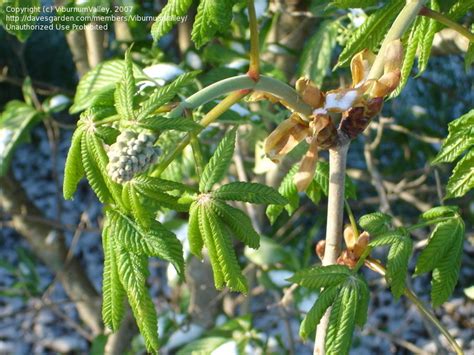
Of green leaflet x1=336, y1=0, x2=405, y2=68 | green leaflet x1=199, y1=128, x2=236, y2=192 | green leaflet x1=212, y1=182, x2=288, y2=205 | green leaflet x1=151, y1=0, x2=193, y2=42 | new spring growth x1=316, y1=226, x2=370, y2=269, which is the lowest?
new spring growth x1=316, y1=226, x2=370, y2=269

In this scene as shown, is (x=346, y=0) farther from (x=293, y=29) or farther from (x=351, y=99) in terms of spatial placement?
(x=293, y=29)

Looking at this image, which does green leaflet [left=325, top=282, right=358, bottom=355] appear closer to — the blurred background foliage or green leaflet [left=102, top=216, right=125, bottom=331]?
the blurred background foliage

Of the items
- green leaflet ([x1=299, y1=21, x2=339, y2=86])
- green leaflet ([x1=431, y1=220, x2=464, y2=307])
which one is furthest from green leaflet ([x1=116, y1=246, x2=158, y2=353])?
green leaflet ([x1=299, y1=21, x2=339, y2=86])

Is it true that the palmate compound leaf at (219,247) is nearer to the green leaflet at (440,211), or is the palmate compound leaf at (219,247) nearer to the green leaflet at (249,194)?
the green leaflet at (249,194)

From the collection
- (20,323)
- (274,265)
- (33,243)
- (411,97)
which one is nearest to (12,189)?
(33,243)

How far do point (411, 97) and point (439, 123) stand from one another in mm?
110

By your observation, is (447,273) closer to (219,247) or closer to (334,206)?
(334,206)

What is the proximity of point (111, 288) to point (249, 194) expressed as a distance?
0.59 feet

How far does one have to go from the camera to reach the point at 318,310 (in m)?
0.76

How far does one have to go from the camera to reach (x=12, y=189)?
2029 millimetres

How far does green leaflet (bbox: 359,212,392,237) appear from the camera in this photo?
88cm

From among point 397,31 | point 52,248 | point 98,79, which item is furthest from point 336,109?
point 52,248

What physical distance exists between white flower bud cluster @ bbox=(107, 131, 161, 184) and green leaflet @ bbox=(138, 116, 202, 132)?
0.01 metres

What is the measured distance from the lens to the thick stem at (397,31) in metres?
0.68
